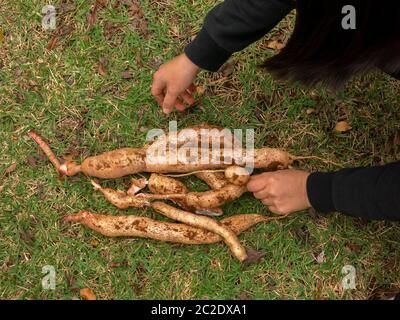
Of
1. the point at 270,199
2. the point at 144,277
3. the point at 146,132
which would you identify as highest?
the point at 146,132

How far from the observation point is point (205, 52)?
163 centimetres

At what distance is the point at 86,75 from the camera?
222 centimetres

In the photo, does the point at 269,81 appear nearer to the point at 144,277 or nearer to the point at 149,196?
the point at 149,196

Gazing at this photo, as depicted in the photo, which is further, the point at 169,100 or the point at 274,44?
the point at 274,44

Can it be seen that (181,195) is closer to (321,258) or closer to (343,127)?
(321,258)

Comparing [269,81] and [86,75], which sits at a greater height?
[86,75]

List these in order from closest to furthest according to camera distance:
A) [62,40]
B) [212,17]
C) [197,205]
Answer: [212,17], [197,205], [62,40]

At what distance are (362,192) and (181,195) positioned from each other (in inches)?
29.2

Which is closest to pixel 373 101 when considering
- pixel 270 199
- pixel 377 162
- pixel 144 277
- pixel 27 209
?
pixel 377 162

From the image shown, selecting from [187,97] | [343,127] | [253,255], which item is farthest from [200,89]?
[253,255]

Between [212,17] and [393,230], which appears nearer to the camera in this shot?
[212,17]

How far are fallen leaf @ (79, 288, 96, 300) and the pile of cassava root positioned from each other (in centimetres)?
29

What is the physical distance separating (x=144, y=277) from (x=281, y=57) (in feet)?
3.87

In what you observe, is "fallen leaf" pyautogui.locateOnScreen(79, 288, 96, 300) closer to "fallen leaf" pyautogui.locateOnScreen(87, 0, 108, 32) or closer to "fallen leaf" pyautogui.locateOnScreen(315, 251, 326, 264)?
"fallen leaf" pyautogui.locateOnScreen(315, 251, 326, 264)
